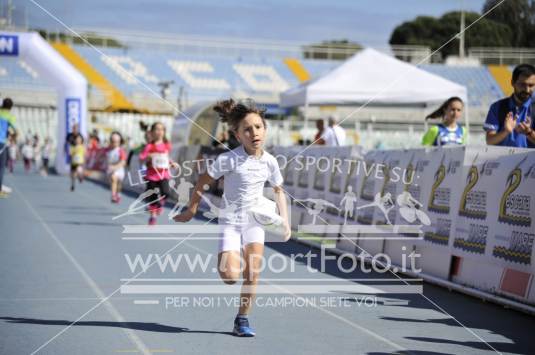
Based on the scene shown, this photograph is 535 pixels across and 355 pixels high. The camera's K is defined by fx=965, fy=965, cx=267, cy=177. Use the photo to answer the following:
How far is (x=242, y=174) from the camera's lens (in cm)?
718

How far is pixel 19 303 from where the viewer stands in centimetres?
825

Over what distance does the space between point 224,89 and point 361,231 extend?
188 ft

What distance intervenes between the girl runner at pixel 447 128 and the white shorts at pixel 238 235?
5.32 metres

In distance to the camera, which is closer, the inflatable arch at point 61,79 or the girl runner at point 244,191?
the girl runner at point 244,191

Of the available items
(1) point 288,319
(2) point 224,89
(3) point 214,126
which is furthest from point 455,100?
(2) point 224,89

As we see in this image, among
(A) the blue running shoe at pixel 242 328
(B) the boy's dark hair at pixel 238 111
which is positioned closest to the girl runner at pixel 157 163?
(B) the boy's dark hair at pixel 238 111

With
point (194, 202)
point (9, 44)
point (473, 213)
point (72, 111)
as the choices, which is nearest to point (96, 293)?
point (194, 202)

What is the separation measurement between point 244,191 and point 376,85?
16.0 metres

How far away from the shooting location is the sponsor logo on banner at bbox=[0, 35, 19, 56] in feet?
112

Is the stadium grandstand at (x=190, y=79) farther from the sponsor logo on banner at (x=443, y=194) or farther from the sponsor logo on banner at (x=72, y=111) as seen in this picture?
the sponsor logo on banner at (x=443, y=194)

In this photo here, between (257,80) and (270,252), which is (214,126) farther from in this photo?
(257,80)

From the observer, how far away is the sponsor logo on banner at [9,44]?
34250mm

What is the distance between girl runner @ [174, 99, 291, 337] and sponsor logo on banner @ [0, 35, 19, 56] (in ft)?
94.2

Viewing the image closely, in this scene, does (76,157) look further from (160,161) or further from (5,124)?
(160,161)
